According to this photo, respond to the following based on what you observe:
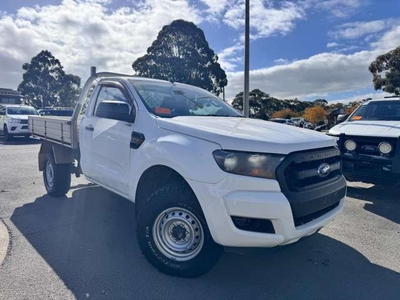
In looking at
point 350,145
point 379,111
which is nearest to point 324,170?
point 350,145

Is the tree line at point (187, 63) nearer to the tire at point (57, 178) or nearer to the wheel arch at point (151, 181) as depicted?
the tire at point (57, 178)

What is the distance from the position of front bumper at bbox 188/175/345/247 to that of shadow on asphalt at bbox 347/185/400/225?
3.02 meters

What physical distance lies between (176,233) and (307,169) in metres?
1.34

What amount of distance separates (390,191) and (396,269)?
365 cm

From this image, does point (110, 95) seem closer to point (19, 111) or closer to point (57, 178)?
point (57, 178)

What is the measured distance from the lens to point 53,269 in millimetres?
3090

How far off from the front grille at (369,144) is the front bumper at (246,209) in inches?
141

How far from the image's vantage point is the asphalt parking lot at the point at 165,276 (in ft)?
9.00

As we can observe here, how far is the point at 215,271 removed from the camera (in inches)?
121

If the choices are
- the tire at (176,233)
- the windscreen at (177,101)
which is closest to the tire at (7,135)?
the windscreen at (177,101)

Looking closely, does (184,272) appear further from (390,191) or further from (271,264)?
(390,191)

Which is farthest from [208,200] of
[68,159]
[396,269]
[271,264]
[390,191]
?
[390,191]

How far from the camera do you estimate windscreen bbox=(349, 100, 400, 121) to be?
21.5 feet

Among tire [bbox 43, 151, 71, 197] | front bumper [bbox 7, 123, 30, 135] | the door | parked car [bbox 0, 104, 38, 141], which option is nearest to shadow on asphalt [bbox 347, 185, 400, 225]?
the door
